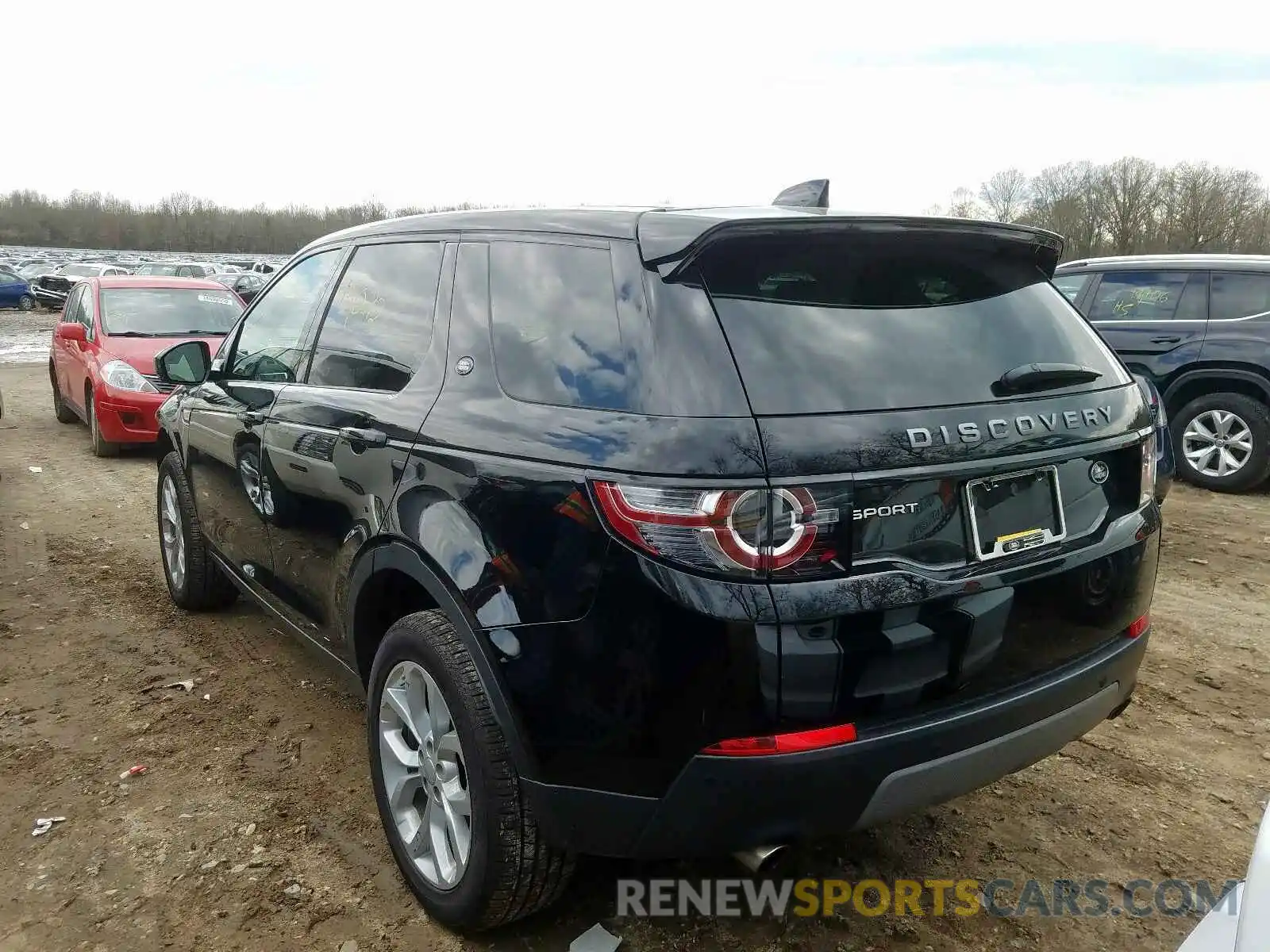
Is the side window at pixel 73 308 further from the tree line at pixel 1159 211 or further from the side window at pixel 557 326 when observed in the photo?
the tree line at pixel 1159 211

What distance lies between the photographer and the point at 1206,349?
7.85 m

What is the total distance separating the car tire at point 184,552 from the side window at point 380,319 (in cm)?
168

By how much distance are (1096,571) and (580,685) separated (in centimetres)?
129

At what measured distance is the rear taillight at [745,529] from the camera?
1830mm

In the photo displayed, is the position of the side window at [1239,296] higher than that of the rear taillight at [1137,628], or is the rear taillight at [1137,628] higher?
the side window at [1239,296]

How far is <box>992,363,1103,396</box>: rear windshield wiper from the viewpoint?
2.22 meters

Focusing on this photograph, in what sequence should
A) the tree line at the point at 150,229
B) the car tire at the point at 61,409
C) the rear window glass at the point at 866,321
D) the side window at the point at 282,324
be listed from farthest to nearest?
the tree line at the point at 150,229 → the car tire at the point at 61,409 → the side window at the point at 282,324 → the rear window glass at the point at 866,321

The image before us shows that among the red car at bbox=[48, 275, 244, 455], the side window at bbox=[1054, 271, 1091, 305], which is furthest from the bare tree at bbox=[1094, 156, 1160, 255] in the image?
the red car at bbox=[48, 275, 244, 455]

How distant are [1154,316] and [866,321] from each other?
7392mm

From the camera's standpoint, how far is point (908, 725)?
1.95 metres

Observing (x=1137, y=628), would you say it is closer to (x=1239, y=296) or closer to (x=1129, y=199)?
(x=1239, y=296)

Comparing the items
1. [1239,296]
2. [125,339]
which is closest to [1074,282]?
[1239,296]

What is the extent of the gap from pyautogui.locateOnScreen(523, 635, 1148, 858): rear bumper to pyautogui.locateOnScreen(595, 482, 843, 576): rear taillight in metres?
0.40

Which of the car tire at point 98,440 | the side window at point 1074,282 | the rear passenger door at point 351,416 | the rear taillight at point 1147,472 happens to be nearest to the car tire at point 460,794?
the rear passenger door at point 351,416
